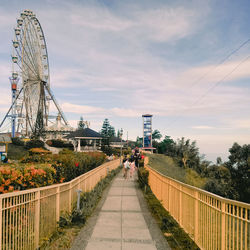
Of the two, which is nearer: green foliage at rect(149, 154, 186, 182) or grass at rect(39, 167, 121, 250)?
grass at rect(39, 167, 121, 250)

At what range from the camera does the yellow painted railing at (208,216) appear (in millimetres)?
4376

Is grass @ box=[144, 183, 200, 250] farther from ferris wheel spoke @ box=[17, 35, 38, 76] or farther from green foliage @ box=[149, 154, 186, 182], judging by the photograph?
ferris wheel spoke @ box=[17, 35, 38, 76]

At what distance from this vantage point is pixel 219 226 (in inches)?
196

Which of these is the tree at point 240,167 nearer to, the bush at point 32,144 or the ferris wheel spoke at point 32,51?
the bush at point 32,144

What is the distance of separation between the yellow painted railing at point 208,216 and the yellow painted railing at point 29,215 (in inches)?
134

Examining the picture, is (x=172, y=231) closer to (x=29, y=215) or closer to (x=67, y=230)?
(x=67, y=230)

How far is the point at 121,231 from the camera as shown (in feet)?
24.9

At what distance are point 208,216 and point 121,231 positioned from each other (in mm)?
2868

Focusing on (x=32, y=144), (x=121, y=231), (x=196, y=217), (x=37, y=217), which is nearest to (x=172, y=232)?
(x=121, y=231)

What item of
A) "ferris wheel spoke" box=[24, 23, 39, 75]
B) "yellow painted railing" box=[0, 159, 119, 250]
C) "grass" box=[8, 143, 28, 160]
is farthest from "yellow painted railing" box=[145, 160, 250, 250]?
"ferris wheel spoke" box=[24, 23, 39, 75]

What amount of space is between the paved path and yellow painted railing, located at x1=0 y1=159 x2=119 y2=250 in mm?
849

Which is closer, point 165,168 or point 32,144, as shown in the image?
point 165,168

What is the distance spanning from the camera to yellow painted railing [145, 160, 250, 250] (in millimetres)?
4376

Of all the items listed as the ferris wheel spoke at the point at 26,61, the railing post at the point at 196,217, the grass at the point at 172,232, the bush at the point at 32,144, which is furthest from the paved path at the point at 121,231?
the bush at the point at 32,144
